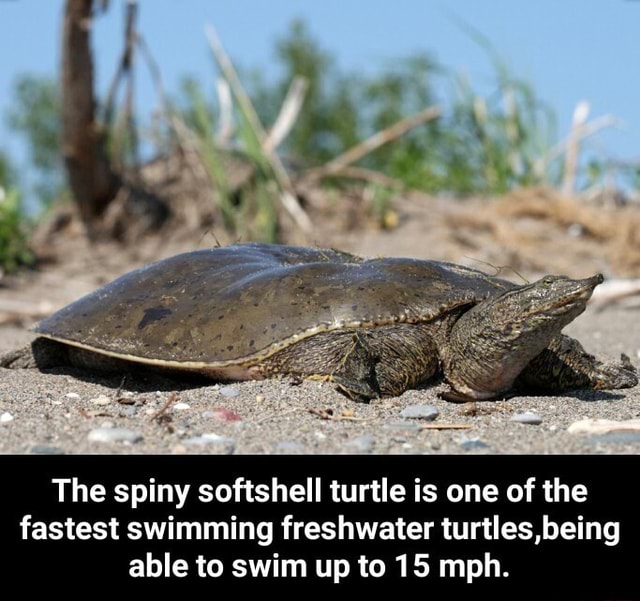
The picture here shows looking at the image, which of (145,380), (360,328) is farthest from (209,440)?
(145,380)

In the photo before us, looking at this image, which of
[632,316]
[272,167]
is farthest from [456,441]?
[272,167]

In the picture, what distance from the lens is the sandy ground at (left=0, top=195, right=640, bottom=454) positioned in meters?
2.63

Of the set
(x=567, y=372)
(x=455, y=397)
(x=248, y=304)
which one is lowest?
(x=455, y=397)

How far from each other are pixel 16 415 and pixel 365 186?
7171mm

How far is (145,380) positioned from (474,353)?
1.34 meters

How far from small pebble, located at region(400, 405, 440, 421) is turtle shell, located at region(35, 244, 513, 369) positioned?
41 centimetres

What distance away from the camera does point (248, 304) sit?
137 inches

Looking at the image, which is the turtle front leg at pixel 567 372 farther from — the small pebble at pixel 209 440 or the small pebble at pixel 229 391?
the small pebble at pixel 209 440

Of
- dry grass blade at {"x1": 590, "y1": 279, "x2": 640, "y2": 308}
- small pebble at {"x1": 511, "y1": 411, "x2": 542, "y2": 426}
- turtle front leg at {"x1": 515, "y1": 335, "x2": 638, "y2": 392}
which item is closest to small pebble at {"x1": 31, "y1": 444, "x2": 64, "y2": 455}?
small pebble at {"x1": 511, "y1": 411, "x2": 542, "y2": 426}

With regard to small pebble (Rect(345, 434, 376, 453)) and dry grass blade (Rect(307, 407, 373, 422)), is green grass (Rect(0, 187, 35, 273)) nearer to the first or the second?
dry grass blade (Rect(307, 407, 373, 422))

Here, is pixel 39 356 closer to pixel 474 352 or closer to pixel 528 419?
pixel 474 352

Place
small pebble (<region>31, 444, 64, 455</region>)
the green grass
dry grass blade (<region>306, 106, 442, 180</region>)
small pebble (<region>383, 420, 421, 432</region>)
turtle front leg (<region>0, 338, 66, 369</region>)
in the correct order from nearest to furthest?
small pebble (<region>31, 444, 64, 455</region>) → small pebble (<region>383, 420, 421, 432</region>) → turtle front leg (<region>0, 338, 66, 369</region>) → the green grass → dry grass blade (<region>306, 106, 442, 180</region>)

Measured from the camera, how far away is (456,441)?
2.72 metres

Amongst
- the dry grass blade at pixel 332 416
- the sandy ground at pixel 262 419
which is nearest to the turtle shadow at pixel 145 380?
the sandy ground at pixel 262 419
